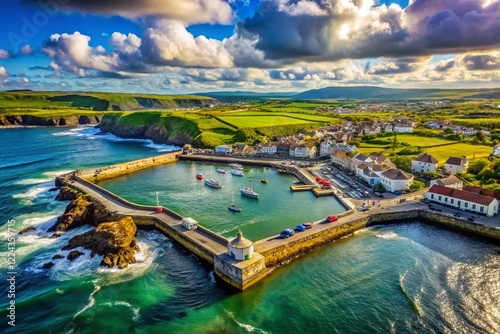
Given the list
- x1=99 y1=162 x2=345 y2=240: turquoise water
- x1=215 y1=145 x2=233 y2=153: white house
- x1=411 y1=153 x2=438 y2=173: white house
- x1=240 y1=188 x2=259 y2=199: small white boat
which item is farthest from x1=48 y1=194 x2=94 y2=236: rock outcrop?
x1=411 y1=153 x2=438 y2=173: white house

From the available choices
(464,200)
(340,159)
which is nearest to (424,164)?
(340,159)

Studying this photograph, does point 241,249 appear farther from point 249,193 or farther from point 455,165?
point 455,165

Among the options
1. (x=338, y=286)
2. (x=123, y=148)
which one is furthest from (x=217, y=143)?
(x=338, y=286)

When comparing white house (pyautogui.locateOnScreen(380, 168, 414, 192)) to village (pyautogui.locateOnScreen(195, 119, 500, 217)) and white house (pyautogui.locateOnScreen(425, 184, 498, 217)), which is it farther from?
white house (pyautogui.locateOnScreen(425, 184, 498, 217))

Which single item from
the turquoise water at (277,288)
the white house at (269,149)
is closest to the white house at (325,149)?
the white house at (269,149)

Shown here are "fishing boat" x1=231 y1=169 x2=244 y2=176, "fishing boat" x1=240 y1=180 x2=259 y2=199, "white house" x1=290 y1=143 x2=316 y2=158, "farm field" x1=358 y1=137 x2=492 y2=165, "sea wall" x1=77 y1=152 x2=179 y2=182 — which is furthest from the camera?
"white house" x1=290 y1=143 x2=316 y2=158

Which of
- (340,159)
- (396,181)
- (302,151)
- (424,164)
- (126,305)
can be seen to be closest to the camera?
(126,305)

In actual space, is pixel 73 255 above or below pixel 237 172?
above
